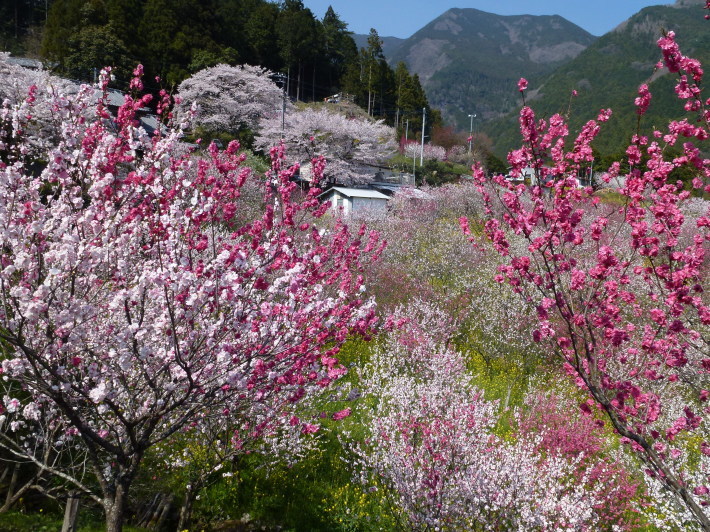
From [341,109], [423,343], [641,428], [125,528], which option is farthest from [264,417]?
[341,109]

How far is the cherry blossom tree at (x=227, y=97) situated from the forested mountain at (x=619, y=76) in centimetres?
5690

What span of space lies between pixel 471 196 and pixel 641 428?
2806 centimetres

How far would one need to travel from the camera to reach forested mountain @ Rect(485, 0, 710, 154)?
88.5 meters

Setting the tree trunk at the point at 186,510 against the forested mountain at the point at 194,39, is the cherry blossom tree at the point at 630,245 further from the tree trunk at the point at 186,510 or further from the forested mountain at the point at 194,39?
the forested mountain at the point at 194,39

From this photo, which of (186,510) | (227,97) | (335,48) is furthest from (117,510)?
(335,48)

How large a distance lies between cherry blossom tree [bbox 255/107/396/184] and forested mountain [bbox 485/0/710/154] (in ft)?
170

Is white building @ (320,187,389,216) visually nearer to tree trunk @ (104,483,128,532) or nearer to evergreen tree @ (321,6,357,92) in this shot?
tree trunk @ (104,483,128,532)

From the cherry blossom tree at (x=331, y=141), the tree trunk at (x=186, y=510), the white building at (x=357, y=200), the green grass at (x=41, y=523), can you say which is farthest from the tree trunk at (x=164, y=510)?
the cherry blossom tree at (x=331, y=141)

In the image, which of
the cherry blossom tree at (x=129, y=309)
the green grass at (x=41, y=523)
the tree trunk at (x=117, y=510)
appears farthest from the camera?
the green grass at (x=41, y=523)

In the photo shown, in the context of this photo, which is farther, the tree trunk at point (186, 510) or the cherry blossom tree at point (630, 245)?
the tree trunk at point (186, 510)

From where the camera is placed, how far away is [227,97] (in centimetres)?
3875

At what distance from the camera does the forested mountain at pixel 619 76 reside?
290 ft

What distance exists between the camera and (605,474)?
7.84 metres

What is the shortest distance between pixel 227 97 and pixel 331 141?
29.9ft
